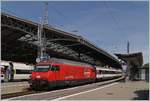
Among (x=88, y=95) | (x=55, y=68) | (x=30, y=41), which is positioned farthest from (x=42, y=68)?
(x=30, y=41)

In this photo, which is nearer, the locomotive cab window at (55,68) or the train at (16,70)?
the locomotive cab window at (55,68)

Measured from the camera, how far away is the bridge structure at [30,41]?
2509 inches

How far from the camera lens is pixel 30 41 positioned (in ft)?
250

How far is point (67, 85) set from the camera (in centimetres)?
3703

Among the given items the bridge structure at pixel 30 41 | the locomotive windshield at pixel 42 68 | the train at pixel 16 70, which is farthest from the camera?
the bridge structure at pixel 30 41

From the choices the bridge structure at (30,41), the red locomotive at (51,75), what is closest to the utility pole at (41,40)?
the bridge structure at (30,41)

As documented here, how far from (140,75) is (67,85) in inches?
1376

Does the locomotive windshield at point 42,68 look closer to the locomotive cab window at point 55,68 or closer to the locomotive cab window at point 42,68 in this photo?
the locomotive cab window at point 42,68

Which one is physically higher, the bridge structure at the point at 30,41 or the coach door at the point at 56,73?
the bridge structure at the point at 30,41

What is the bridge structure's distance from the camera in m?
63.7

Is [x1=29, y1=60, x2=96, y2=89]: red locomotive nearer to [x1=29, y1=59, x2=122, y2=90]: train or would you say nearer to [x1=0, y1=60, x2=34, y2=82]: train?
[x1=29, y1=59, x2=122, y2=90]: train

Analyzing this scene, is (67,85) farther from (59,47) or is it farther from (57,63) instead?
(59,47)

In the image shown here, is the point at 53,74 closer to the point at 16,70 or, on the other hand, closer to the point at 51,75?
the point at 51,75

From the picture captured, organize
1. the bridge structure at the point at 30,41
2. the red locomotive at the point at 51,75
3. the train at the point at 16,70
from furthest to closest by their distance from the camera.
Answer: the bridge structure at the point at 30,41 → the train at the point at 16,70 → the red locomotive at the point at 51,75
